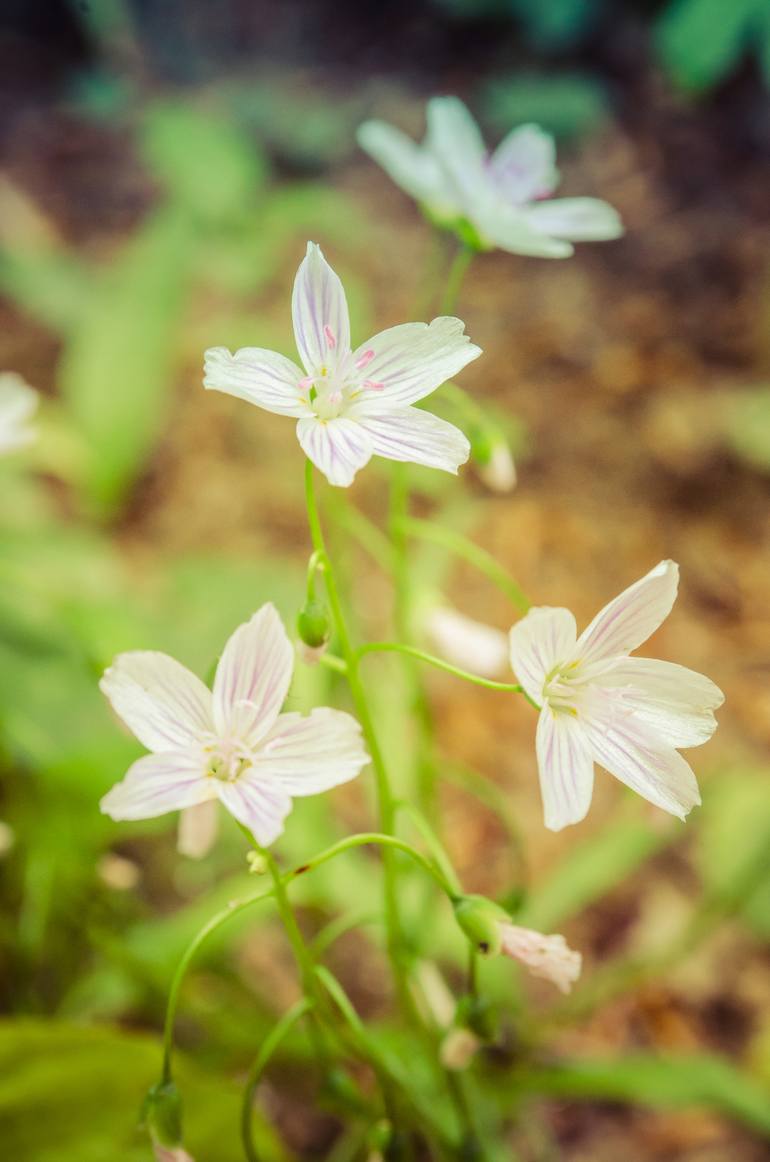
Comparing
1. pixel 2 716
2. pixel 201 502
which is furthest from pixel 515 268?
pixel 2 716

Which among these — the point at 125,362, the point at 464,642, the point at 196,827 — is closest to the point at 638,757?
the point at 196,827

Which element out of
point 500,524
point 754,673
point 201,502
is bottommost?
point 754,673

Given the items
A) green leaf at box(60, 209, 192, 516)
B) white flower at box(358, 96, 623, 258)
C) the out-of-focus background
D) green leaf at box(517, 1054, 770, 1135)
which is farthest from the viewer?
green leaf at box(60, 209, 192, 516)

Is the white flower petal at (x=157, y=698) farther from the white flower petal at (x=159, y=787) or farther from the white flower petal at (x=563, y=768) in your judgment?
the white flower petal at (x=563, y=768)

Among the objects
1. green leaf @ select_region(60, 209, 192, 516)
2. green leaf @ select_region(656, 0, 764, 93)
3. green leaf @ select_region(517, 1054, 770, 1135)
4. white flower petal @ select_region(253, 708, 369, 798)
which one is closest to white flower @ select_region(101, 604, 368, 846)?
white flower petal @ select_region(253, 708, 369, 798)

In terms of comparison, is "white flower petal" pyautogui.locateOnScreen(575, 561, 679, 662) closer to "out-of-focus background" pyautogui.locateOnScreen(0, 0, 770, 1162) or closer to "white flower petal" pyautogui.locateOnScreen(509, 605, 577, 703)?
"white flower petal" pyautogui.locateOnScreen(509, 605, 577, 703)

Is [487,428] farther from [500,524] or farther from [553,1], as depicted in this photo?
[553,1]
